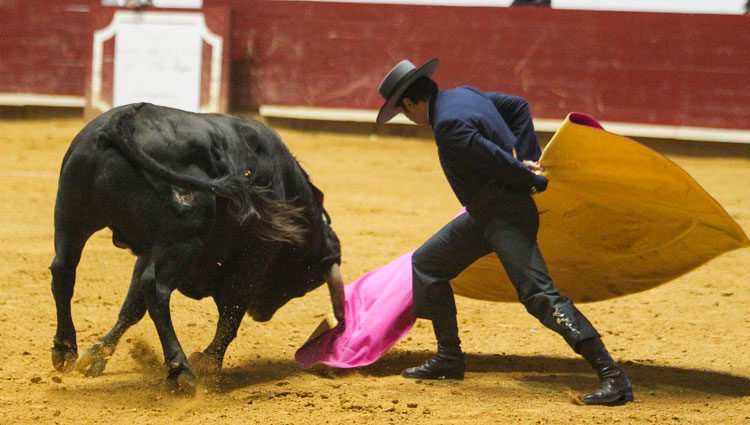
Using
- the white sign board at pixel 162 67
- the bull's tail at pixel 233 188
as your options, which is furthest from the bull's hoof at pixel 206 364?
the white sign board at pixel 162 67

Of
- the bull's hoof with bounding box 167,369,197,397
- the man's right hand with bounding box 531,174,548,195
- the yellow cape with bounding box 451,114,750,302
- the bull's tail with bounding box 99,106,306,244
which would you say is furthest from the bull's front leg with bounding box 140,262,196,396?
the yellow cape with bounding box 451,114,750,302

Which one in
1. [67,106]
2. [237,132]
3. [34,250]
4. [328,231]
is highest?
[237,132]

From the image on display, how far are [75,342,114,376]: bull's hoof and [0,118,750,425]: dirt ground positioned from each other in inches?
1.6

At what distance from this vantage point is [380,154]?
1003cm

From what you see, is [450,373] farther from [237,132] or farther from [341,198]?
Result: [341,198]

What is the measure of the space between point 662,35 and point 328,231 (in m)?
7.43

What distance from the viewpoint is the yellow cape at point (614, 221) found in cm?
362

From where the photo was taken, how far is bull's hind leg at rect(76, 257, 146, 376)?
11.9 feet

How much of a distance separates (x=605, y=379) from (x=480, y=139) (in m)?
0.98

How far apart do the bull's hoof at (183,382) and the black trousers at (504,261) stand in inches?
39.1

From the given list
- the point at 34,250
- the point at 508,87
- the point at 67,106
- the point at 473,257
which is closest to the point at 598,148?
the point at 473,257

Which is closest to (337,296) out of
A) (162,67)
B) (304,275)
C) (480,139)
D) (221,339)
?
(304,275)

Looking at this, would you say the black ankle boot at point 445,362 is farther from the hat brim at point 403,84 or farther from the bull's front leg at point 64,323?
the bull's front leg at point 64,323

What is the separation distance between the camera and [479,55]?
10.8 metres
